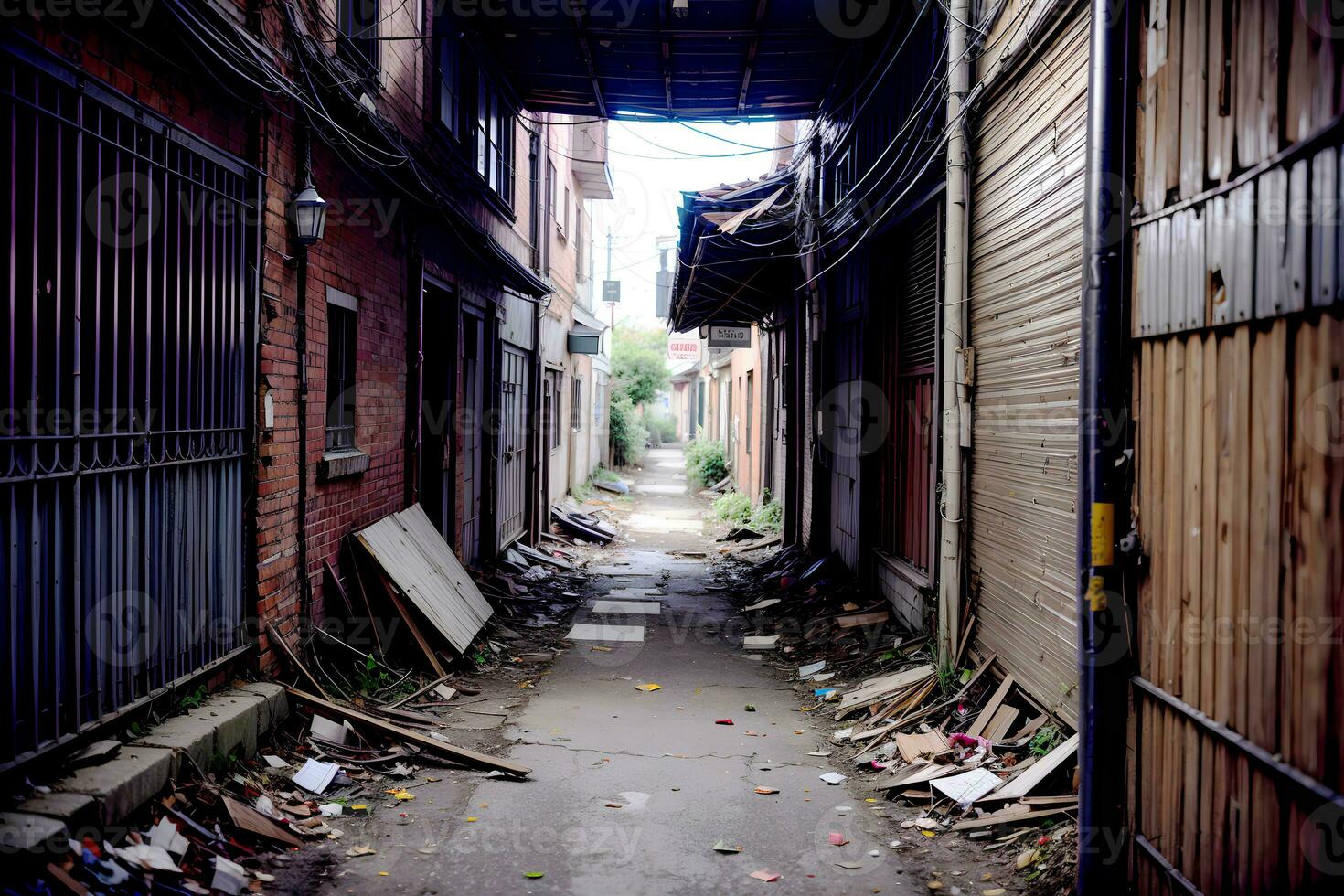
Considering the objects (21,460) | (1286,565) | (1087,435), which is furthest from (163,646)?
(1286,565)

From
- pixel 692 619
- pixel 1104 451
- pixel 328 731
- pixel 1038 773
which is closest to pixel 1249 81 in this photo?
pixel 1104 451

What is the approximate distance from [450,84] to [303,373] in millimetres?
4442

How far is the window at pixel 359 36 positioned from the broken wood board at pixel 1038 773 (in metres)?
5.71

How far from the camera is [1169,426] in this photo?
312 cm

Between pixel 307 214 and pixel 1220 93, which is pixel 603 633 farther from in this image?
pixel 1220 93

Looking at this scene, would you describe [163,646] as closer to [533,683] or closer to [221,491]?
[221,491]

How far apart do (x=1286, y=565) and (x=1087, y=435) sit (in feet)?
3.32

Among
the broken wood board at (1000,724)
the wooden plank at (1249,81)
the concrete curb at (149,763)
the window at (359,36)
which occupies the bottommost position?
the broken wood board at (1000,724)

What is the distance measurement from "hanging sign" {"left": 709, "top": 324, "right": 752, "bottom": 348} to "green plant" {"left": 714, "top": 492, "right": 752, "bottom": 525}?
2.91m

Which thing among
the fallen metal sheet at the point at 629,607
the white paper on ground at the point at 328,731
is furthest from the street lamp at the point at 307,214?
the fallen metal sheet at the point at 629,607

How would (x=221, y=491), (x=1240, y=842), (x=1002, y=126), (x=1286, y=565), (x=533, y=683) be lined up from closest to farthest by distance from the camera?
1. (x=1286, y=565)
2. (x=1240, y=842)
3. (x=221, y=491)
4. (x=1002, y=126)
5. (x=533, y=683)

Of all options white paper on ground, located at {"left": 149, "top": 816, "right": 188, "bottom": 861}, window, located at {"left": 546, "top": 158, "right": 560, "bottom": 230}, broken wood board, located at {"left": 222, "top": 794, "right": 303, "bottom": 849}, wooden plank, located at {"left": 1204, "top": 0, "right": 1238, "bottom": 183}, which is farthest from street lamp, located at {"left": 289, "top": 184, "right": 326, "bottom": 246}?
window, located at {"left": 546, "top": 158, "right": 560, "bottom": 230}

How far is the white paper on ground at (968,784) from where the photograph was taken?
170 inches

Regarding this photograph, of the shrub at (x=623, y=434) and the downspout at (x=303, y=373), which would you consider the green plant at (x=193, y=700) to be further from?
the shrub at (x=623, y=434)
